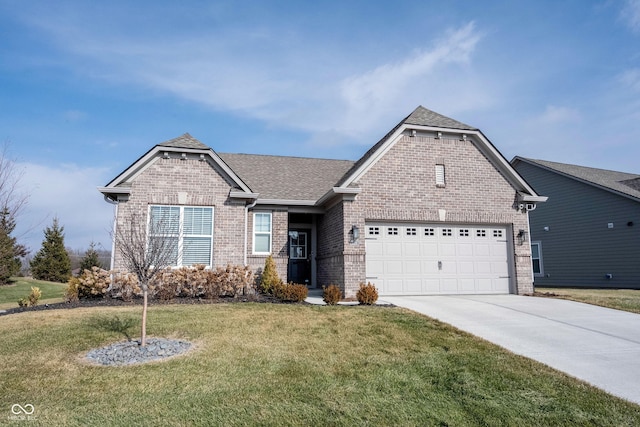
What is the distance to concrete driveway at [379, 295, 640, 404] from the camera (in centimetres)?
548

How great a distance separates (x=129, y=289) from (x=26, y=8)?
25.5ft

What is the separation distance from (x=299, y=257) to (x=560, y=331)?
9.97 m

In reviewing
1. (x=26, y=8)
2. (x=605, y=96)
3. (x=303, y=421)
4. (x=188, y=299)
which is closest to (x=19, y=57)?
(x=26, y=8)

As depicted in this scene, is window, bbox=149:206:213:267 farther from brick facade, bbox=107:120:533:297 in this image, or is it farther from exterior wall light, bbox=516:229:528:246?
exterior wall light, bbox=516:229:528:246

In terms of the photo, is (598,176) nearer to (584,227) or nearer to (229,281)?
(584,227)

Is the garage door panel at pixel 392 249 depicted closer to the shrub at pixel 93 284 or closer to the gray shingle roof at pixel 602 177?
the shrub at pixel 93 284

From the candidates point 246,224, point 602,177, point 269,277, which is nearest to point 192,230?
point 246,224

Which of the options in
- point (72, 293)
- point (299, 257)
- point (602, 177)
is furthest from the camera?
point (602, 177)

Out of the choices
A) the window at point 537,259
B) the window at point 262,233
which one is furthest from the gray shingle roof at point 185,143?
the window at point 537,259

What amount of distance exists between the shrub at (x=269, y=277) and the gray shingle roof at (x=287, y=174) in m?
2.79

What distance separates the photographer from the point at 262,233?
557 inches

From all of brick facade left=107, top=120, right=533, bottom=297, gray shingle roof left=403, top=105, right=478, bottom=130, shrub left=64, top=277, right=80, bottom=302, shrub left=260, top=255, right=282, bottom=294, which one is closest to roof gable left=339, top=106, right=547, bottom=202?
gray shingle roof left=403, top=105, right=478, bottom=130

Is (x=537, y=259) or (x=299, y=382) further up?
(x=537, y=259)

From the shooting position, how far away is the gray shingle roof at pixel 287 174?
15203 millimetres
